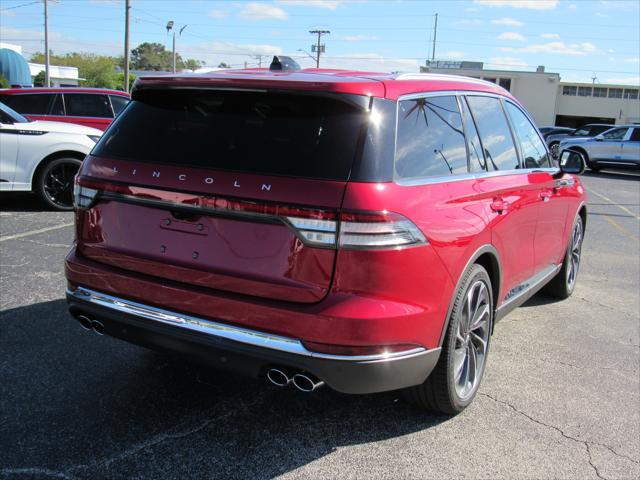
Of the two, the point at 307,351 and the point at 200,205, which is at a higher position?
the point at 200,205

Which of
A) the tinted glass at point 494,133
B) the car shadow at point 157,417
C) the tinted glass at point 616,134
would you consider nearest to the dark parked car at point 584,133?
the tinted glass at point 616,134

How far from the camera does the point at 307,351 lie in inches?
105

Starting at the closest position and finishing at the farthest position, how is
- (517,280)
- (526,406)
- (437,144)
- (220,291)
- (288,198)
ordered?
1. (288,198)
2. (220,291)
3. (437,144)
4. (526,406)
5. (517,280)

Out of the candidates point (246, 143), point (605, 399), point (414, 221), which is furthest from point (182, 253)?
point (605, 399)

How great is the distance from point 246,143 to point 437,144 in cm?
104

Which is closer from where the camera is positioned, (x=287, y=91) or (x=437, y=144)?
(x=287, y=91)

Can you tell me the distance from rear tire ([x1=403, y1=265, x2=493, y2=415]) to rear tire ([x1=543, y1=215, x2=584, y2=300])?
232cm

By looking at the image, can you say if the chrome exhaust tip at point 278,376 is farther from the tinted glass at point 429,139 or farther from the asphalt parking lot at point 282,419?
the tinted glass at point 429,139

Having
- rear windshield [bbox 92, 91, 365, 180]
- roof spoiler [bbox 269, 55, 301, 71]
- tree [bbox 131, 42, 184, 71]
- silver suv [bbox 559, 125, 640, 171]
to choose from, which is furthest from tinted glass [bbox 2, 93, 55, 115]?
tree [bbox 131, 42, 184, 71]

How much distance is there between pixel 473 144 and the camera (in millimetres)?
3689

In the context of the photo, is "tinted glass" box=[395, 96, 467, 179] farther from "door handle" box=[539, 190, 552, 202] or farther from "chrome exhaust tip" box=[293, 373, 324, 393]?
"door handle" box=[539, 190, 552, 202]

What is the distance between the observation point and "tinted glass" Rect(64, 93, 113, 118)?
12312 mm

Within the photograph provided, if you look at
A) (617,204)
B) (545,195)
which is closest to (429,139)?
(545,195)

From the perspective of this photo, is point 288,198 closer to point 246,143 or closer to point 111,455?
point 246,143
